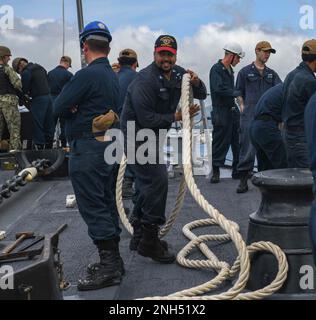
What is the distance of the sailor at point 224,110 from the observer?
7.01 m

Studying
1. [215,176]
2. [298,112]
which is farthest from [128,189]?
[298,112]

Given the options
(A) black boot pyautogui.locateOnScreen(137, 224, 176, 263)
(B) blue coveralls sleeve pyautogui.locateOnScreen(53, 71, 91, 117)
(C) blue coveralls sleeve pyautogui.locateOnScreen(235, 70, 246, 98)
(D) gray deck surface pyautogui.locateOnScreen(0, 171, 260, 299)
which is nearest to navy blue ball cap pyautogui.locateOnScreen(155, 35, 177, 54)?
(B) blue coveralls sleeve pyautogui.locateOnScreen(53, 71, 91, 117)

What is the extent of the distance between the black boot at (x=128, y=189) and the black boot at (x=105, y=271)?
2570 millimetres

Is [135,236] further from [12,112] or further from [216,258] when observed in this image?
[12,112]

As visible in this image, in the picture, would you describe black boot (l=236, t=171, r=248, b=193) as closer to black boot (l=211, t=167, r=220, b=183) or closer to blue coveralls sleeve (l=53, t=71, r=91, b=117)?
black boot (l=211, t=167, r=220, b=183)

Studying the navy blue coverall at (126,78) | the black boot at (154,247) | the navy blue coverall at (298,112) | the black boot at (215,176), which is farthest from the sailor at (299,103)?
the black boot at (215,176)

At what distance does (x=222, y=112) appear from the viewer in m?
7.22

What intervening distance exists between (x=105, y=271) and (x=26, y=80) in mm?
5734

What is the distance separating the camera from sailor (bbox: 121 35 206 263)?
153 inches

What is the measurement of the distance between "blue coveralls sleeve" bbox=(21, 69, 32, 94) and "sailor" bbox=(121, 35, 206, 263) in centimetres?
498

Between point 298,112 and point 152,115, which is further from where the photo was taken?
point 298,112

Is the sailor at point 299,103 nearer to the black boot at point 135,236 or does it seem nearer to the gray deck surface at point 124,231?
the gray deck surface at point 124,231

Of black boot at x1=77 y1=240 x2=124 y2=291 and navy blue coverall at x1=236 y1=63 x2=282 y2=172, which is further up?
navy blue coverall at x1=236 y1=63 x2=282 y2=172

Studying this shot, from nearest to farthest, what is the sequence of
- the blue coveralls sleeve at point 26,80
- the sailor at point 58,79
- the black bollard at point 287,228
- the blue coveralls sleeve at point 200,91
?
A: the black bollard at point 287,228, the blue coveralls sleeve at point 200,91, the blue coveralls sleeve at point 26,80, the sailor at point 58,79
